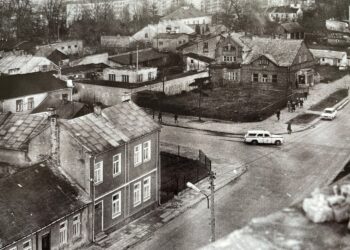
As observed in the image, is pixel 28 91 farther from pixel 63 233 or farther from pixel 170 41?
pixel 170 41

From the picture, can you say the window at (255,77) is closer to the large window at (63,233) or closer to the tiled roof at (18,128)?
the tiled roof at (18,128)

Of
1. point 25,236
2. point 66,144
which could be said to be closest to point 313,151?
point 66,144

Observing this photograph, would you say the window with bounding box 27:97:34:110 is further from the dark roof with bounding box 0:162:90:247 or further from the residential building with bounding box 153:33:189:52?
the residential building with bounding box 153:33:189:52

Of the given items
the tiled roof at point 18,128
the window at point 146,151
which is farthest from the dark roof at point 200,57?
the tiled roof at point 18,128

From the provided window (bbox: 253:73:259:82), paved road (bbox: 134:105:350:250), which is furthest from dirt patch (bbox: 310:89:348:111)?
window (bbox: 253:73:259:82)

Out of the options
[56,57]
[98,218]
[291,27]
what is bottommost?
[98,218]

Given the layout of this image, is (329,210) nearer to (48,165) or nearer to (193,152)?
(48,165)

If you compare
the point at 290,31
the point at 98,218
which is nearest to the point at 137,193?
the point at 98,218
